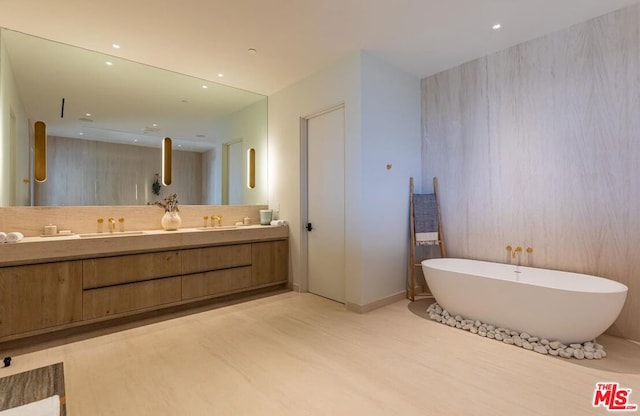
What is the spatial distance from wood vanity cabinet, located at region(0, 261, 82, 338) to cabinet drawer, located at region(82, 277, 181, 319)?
96 millimetres

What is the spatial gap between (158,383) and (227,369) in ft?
1.50

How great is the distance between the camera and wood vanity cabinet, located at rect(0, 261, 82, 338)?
252cm

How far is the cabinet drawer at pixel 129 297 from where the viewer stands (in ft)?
9.51

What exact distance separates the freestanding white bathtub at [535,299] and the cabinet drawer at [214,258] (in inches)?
89.0

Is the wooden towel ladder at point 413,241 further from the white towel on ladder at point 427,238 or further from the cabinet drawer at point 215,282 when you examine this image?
the cabinet drawer at point 215,282

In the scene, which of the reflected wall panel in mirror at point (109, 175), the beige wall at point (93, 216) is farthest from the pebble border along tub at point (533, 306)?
the reflected wall panel in mirror at point (109, 175)

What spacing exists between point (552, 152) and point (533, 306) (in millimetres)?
1606

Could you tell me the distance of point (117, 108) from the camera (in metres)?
3.65

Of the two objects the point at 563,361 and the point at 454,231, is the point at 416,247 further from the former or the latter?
the point at 563,361

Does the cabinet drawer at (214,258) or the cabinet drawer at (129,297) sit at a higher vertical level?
the cabinet drawer at (214,258)

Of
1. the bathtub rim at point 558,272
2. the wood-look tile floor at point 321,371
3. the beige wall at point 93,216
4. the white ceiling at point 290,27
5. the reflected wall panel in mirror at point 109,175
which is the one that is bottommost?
the wood-look tile floor at point 321,371

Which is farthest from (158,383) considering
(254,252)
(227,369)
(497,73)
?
(497,73)

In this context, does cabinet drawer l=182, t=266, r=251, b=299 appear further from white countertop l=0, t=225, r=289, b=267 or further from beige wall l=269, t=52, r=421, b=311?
beige wall l=269, t=52, r=421, b=311

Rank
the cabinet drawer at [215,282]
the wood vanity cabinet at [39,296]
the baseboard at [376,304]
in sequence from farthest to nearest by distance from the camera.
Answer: the cabinet drawer at [215,282], the baseboard at [376,304], the wood vanity cabinet at [39,296]
